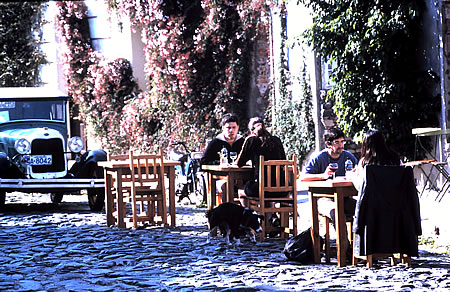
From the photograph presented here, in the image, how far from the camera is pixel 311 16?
14.1 meters

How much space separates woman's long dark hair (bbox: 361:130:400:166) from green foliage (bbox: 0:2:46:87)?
1915 centimetres

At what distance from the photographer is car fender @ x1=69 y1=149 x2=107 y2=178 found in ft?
44.2

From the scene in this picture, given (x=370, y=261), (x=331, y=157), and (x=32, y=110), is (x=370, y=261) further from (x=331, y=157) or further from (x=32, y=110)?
(x=32, y=110)

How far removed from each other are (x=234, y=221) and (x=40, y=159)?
6.14 m

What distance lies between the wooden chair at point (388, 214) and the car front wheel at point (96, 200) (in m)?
6.95

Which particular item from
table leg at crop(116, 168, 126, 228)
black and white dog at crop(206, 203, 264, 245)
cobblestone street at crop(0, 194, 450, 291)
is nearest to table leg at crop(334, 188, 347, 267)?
cobblestone street at crop(0, 194, 450, 291)

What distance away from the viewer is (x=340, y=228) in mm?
7246

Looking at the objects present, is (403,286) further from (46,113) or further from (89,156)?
(46,113)

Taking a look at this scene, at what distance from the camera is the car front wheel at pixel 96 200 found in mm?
13117

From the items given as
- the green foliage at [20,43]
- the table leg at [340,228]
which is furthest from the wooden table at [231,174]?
the green foliage at [20,43]

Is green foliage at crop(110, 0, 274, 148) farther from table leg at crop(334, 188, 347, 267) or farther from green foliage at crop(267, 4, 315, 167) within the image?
table leg at crop(334, 188, 347, 267)

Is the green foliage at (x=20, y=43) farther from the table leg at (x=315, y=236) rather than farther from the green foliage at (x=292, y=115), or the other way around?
the table leg at (x=315, y=236)

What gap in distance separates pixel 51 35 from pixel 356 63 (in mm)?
13829

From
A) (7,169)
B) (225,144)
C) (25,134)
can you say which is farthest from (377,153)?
(25,134)
